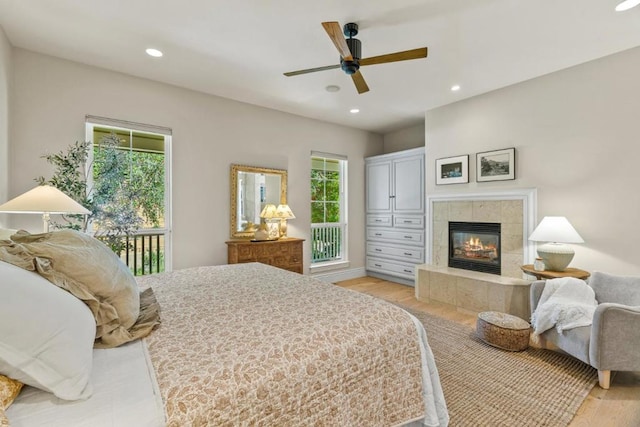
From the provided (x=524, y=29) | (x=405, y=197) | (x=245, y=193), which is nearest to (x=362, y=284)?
(x=405, y=197)

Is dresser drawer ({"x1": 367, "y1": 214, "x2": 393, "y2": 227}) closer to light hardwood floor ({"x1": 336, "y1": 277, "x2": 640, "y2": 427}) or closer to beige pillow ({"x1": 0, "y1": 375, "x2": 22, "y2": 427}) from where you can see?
light hardwood floor ({"x1": 336, "y1": 277, "x2": 640, "y2": 427})

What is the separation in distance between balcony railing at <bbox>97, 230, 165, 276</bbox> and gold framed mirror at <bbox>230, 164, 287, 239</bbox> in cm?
91

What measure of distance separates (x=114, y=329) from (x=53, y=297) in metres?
0.34

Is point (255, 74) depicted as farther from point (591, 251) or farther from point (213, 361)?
point (591, 251)

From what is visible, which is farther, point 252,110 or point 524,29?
point 252,110

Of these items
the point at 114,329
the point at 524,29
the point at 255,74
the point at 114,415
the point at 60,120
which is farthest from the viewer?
the point at 255,74

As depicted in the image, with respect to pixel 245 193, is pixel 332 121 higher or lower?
higher

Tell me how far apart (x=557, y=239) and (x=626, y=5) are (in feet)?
6.42

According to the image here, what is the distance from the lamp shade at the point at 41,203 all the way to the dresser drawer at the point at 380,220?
432cm

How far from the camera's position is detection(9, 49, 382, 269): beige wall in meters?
2.86

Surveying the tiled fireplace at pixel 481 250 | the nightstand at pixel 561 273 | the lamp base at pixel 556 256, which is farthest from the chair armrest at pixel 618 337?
the tiled fireplace at pixel 481 250

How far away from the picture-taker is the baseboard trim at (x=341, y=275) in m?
5.07

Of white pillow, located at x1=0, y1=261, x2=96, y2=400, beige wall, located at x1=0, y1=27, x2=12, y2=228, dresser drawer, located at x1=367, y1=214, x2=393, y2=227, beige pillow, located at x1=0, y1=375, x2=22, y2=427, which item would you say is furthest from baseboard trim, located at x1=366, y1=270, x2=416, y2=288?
beige wall, located at x1=0, y1=27, x2=12, y2=228

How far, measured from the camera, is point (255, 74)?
131 inches
